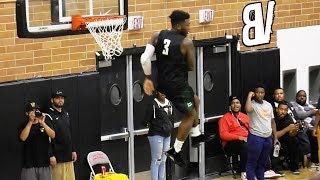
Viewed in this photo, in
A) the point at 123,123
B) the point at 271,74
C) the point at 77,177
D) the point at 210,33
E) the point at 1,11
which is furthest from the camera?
the point at 271,74

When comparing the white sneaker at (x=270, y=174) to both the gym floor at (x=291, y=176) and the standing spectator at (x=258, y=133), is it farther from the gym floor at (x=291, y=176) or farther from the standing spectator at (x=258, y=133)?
the standing spectator at (x=258, y=133)

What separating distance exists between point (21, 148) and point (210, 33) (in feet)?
15.5

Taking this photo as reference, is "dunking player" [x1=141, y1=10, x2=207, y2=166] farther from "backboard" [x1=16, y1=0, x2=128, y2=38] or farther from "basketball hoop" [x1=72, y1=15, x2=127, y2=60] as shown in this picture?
"basketball hoop" [x1=72, y1=15, x2=127, y2=60]

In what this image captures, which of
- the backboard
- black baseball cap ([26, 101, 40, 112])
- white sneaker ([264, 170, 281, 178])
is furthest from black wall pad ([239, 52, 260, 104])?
black baseball cap ([26, 101, 40, 112])

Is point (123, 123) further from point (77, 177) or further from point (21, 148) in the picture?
point (21, 148)

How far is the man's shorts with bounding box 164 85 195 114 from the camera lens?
1116 centimetres

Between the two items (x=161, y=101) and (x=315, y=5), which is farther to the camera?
(x=315, y=5)

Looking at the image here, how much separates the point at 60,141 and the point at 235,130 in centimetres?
409

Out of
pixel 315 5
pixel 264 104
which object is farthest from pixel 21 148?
pixel 315 5

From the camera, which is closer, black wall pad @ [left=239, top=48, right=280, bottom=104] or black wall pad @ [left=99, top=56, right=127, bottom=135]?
black wall pad @ [left=99, top=56, right=127, bottom=135]

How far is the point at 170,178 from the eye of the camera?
53.4ft

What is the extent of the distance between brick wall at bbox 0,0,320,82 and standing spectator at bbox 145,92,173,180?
3.78 ft

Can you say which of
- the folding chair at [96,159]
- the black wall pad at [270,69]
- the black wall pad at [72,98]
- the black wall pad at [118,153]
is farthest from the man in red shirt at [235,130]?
the black wall pad at [72,98]

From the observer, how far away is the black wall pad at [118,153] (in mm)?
15750
